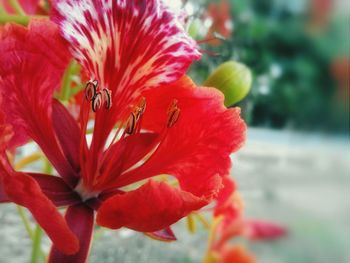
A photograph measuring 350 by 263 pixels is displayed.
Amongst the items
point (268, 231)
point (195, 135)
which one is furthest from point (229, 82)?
point (268, 231)

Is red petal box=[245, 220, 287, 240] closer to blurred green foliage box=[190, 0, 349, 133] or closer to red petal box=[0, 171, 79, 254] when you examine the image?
blurred green foliage box=[190, 0, 349, 133]

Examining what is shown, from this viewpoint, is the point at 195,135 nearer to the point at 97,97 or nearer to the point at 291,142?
the point at 97,97

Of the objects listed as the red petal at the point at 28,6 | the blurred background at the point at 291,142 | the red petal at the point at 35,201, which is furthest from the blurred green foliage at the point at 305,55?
the red petal at the point at 35,201

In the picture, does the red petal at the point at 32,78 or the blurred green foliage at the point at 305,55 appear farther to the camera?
the blurred green foliage at the point at 305,55

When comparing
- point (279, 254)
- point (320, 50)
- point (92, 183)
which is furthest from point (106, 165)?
point (320, 50)

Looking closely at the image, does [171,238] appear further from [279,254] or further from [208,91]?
[279,254]

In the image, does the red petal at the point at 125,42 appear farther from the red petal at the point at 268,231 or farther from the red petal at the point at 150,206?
the red petal at the point at 268,231
